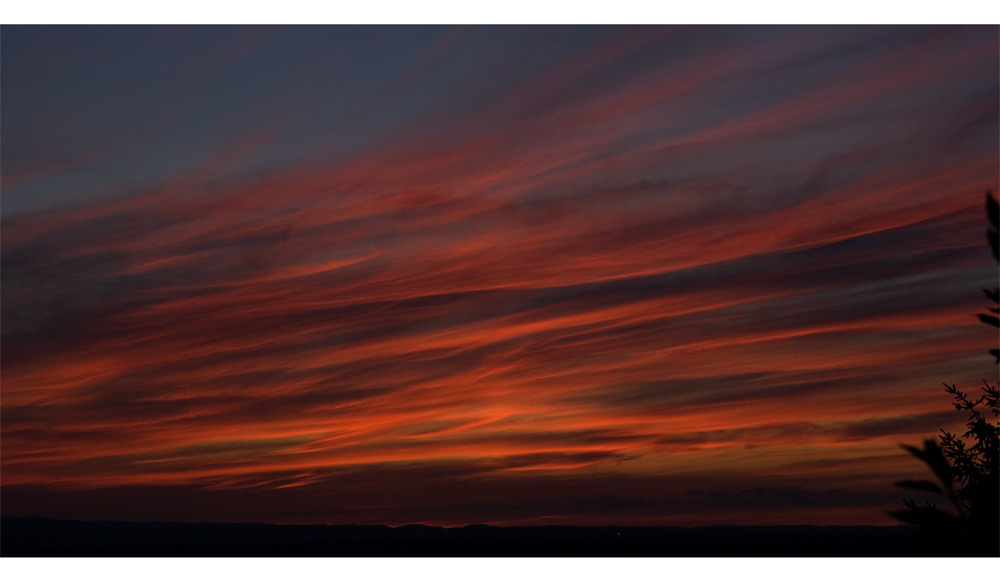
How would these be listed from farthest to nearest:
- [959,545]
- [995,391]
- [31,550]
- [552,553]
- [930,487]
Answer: [552,553], [995,391], [31,550], [959,545], [930,487]

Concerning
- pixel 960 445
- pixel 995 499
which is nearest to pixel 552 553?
pixel 960 445

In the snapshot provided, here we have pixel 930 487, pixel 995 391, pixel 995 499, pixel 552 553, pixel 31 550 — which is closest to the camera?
pixel 930 487

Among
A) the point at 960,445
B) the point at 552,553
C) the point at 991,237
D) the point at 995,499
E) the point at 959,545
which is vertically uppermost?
the point at 552,553

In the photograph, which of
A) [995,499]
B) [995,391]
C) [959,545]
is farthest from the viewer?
[995,391]

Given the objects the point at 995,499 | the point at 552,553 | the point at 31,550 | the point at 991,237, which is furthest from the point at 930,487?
the point at 552,553
